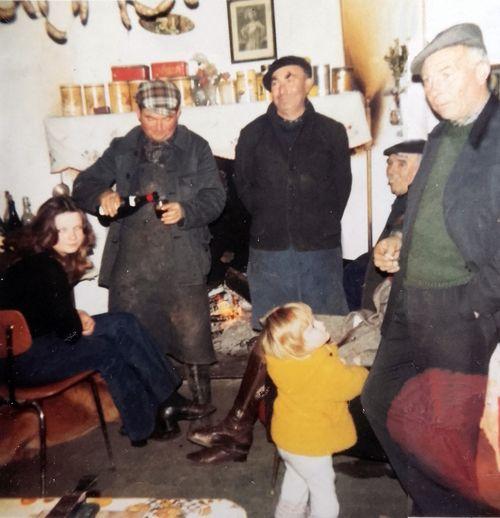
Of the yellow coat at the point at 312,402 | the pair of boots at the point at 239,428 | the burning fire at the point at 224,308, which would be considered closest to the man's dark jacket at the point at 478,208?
the yellow coat at the point at 312,402

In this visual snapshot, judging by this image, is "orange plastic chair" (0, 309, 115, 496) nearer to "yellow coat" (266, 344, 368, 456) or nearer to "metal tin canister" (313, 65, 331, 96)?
"yellow coat" (266, 344, 368, 456)

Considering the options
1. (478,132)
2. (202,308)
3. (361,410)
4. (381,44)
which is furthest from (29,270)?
(381,44)

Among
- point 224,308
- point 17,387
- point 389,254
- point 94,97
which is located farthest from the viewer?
point 224,308

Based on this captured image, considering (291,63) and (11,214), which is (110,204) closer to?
(291,63)

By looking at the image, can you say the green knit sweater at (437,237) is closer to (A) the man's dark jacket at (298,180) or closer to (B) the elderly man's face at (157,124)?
(A) the man's dark jacket at (298,180)

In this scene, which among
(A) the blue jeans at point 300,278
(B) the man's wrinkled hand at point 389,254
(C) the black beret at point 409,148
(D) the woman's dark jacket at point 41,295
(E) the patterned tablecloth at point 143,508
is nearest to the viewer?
(E) the patterned tablecloth at point 143,508

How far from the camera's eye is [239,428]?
2.57m

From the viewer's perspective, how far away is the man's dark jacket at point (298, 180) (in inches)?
121

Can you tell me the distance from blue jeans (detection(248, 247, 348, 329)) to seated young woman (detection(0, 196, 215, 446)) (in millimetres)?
818

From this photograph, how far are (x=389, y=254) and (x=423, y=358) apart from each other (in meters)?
0.48

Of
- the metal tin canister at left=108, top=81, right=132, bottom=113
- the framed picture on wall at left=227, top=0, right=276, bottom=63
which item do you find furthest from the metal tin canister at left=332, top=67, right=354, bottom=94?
the metal tin canister at left=108, top=81, right=132, bottom=113

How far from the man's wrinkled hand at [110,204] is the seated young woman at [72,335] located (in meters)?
0.15

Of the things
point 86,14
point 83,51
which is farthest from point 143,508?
point 86,14

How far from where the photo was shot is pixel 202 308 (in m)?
3.09
